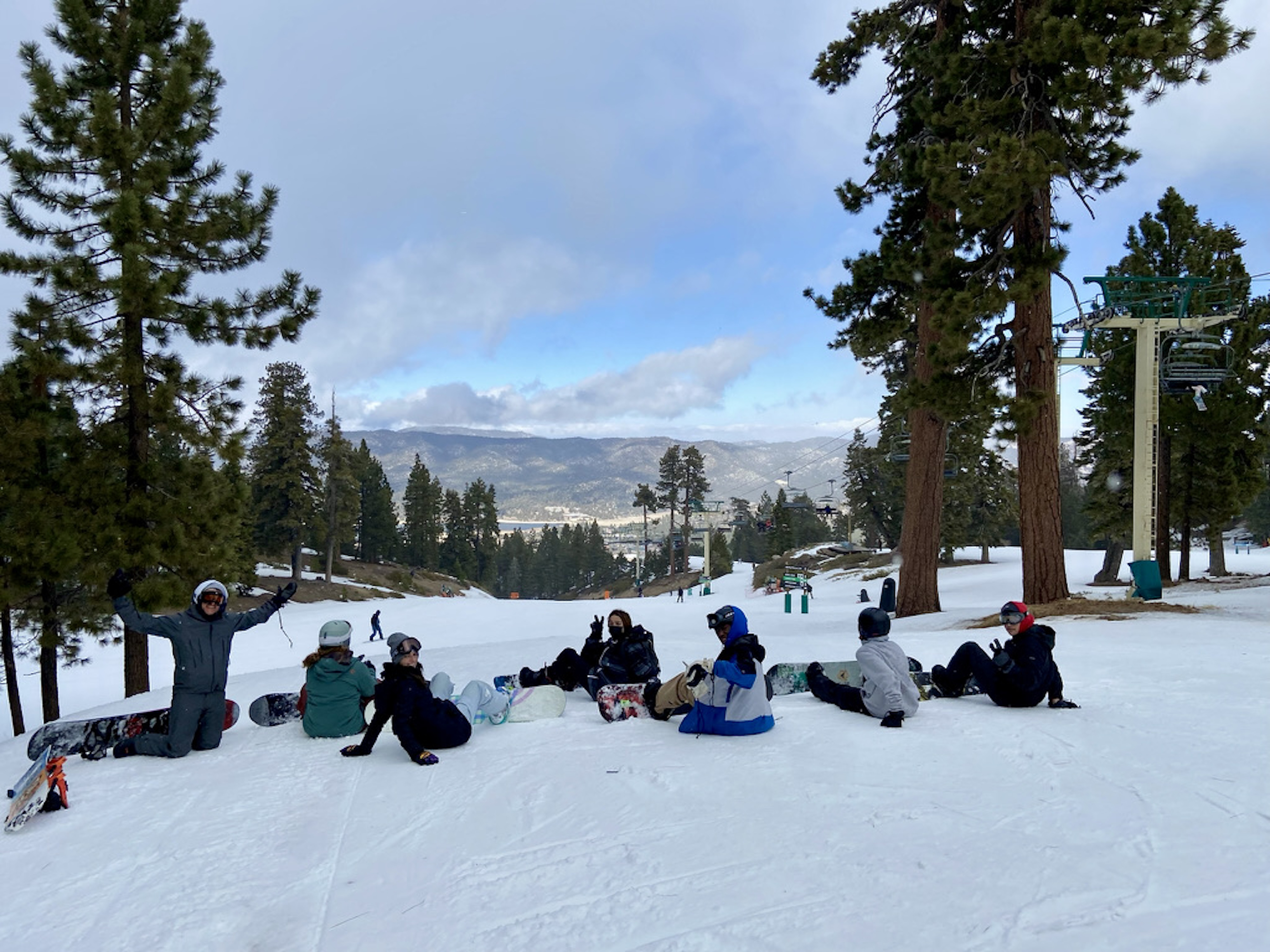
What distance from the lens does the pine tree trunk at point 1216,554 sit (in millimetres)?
27297

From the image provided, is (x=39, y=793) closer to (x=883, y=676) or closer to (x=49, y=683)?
(x=883, y=676)

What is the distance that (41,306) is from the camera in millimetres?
11391

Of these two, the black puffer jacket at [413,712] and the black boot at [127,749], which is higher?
the black puffer jacket at [413,712]

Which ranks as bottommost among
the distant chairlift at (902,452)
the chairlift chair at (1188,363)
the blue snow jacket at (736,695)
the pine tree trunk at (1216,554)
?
the pine tree trunk at (1216,554)

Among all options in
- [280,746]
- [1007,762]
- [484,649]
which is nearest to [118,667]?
[484,649]

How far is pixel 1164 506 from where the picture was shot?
889 inches

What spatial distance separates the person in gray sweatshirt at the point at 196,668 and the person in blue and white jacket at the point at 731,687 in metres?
3.38

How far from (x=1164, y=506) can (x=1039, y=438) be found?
12.7 m

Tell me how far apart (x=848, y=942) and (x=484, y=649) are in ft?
41.5

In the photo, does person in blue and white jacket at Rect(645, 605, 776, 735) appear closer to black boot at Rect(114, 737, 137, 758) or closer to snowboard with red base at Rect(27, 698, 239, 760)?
snowboard with red base at Rect(27, 698, 239, 760)

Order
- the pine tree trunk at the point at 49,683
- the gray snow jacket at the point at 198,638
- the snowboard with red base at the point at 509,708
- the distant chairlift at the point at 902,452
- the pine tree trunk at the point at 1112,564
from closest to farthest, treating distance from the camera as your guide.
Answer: the gray snow jacket at the point at 198,638
the snowboard with red base at the point at 509,708
the pine tree trunk at the point at 49,683
the distant chairlift at the point at 902,452
the pine tree trunk at the point at 1112,564

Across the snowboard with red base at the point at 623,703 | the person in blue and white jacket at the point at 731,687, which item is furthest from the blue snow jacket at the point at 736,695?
the snowboard with red base at the point at 623,703

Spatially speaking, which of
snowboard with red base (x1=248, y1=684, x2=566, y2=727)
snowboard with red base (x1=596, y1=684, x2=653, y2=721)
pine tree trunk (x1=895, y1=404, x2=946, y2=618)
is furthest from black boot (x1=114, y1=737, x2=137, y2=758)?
pine tree trunk (x1=895, y1=404, x2=946, y2=618)

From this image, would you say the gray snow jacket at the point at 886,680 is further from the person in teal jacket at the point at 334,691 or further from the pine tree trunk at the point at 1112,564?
the pine tree trunk at the point at 1112,564
